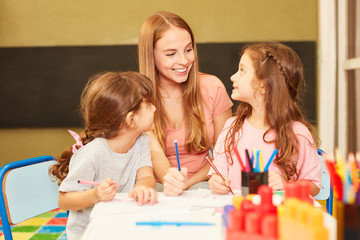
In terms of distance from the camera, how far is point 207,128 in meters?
1.75

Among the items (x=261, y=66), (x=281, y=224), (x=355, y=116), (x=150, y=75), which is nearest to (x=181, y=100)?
(x=150, y=75)

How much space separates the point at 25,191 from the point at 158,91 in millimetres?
724

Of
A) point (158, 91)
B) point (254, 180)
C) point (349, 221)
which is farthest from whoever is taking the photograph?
point (158, 91)

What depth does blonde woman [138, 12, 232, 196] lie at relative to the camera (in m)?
1.63

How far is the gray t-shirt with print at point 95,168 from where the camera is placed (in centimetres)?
116

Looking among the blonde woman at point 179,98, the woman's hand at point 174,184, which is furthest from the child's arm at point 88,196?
the blonde woman at point 179,98

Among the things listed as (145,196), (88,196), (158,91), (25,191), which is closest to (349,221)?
(145,196)

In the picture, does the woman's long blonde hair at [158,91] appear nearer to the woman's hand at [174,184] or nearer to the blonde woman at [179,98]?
the blonde woman at [179,98]

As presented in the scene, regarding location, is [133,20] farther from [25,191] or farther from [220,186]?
[220,186]

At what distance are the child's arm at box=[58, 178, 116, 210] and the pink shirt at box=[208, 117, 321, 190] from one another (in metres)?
0.42

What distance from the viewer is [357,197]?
1.65 ft

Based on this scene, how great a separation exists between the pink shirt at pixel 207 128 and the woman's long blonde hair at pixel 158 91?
3 centimetres

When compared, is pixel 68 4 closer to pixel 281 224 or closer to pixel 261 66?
pixel 261 66

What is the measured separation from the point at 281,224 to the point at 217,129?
1.29m
